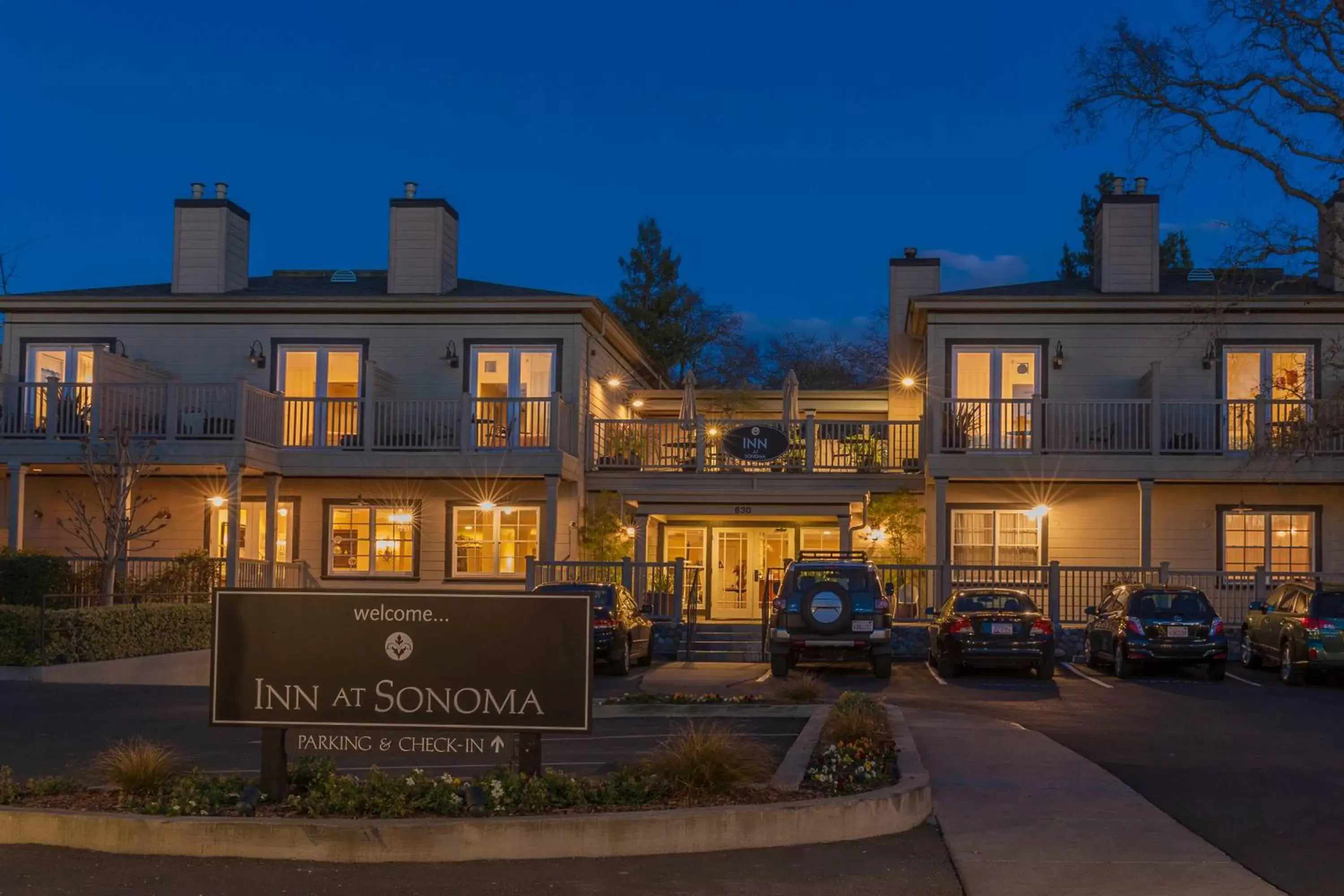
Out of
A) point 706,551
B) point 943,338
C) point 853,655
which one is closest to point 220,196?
point 706,551

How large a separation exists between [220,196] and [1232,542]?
21.3 metres

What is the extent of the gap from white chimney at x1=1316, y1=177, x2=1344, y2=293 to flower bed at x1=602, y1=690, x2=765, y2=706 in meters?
12.8

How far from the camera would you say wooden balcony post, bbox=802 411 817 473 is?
29.8 metres

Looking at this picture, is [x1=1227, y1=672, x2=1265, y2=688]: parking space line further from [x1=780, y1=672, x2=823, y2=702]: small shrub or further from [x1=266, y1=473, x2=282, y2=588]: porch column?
[x1=266, y1=473, x2=282, y2=588]: porch column

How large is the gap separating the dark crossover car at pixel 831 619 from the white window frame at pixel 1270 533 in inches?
379

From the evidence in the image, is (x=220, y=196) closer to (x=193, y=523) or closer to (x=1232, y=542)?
(x=193, y=523)

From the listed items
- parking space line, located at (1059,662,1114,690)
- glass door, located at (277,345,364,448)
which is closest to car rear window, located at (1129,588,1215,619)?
parking space line, located at (1059,662,1114,690)

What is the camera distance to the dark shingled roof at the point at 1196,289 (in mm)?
28469

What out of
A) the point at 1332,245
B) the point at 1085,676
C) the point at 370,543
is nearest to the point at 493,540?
the point at 370,543

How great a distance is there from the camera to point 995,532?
29406mm

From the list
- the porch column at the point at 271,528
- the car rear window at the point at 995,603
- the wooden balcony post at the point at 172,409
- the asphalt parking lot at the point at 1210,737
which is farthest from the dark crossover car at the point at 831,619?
the wooden balcony post at the point at 172,409

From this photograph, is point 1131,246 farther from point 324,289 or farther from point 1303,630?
point 324,289

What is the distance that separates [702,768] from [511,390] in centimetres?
2082

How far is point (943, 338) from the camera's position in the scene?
96.7 ft
